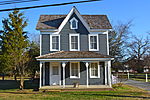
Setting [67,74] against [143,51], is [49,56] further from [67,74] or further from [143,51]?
[143,51]

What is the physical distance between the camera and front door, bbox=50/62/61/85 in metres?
19.5

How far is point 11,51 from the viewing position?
18844 millimetres

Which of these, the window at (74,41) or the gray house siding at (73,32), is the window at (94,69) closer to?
the gray house siding at (73,32)

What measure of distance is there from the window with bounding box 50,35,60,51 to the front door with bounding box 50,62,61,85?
1674 mm

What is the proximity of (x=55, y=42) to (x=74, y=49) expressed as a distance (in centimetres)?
226

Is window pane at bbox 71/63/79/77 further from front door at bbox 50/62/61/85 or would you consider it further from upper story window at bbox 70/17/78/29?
upper story window at bbox 70/17/78/29

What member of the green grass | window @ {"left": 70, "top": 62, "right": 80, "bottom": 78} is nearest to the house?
window @ {"left": 70, "top": 62, "right": 80, "bottom": 78}

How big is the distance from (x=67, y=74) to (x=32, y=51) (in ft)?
24.5

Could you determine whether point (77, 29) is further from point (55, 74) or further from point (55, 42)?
point (55, 74)

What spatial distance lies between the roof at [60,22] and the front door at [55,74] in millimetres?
4254

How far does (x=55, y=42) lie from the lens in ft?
66.1

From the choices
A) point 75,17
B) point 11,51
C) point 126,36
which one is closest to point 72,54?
point 75,17

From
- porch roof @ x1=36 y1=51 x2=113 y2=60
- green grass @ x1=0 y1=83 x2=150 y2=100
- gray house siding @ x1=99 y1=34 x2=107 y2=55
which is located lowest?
green grass @ x1=0 y1=83 x2=150 y2=100

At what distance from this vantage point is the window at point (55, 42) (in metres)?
20.0
